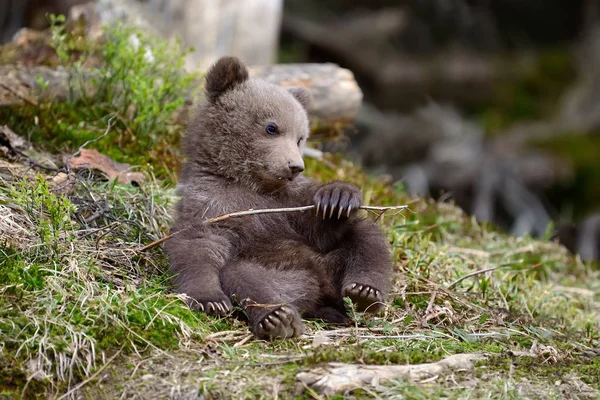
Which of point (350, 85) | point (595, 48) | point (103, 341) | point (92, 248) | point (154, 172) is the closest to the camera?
point (103, 341)

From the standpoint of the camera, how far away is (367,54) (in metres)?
13.5

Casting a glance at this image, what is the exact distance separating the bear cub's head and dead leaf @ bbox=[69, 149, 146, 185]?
0.90m

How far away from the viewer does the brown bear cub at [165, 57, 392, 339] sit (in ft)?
13.7

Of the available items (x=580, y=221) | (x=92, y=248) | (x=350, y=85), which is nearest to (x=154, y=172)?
(x=92, y=248)

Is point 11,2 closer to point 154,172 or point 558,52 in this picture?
point 154,172

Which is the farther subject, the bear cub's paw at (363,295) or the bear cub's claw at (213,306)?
the bear cub's paw at (363,295)

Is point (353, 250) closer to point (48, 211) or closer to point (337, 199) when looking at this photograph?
point (337, 199)

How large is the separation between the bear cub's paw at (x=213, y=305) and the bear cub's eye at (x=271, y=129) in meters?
→ 1.09

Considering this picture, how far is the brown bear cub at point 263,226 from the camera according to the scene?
4.18 meters

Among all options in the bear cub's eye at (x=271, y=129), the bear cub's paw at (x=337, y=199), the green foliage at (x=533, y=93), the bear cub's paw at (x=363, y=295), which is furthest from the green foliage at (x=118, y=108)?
the green foliage at (x=533, y=93)

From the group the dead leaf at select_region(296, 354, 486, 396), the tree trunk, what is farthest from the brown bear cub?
the tree trunk

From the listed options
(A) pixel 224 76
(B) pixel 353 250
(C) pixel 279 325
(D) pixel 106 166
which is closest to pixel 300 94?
(A) pixel 224 76

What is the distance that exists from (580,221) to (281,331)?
7.59 metres

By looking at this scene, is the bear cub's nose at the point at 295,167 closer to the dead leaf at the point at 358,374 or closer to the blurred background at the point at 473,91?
the dead leaf at the point at 358,374
